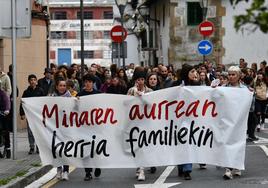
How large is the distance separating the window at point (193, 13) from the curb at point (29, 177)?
27523 millimetres

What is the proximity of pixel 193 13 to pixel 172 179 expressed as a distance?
2918 cm

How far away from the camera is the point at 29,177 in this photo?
11.6 metres

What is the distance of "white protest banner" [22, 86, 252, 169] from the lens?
11.6 metres

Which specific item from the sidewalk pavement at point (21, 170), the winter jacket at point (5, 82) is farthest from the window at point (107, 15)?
the sidewalk pavement at point (21, 170)

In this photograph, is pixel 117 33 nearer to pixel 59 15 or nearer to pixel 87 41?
pixel 87 41

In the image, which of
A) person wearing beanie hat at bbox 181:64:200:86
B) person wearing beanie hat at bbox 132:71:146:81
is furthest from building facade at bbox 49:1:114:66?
person wearing beanie hat at bbox 181:64:200:86

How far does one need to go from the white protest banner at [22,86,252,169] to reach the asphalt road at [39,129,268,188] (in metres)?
0.29

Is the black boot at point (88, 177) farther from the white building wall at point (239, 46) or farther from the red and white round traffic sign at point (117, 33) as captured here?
the white building wall at point (239, 46)

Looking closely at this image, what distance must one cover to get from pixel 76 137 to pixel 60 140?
9.9 inches

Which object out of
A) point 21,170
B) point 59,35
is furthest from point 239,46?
point 59,35

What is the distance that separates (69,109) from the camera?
11.8 metres

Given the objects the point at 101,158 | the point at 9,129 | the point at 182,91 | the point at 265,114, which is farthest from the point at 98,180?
the point at 265,114

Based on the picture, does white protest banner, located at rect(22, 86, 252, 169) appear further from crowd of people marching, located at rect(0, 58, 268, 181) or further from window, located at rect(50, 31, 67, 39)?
window, located at rect(50, 31, 67, 39)

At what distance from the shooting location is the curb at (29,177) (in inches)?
421
